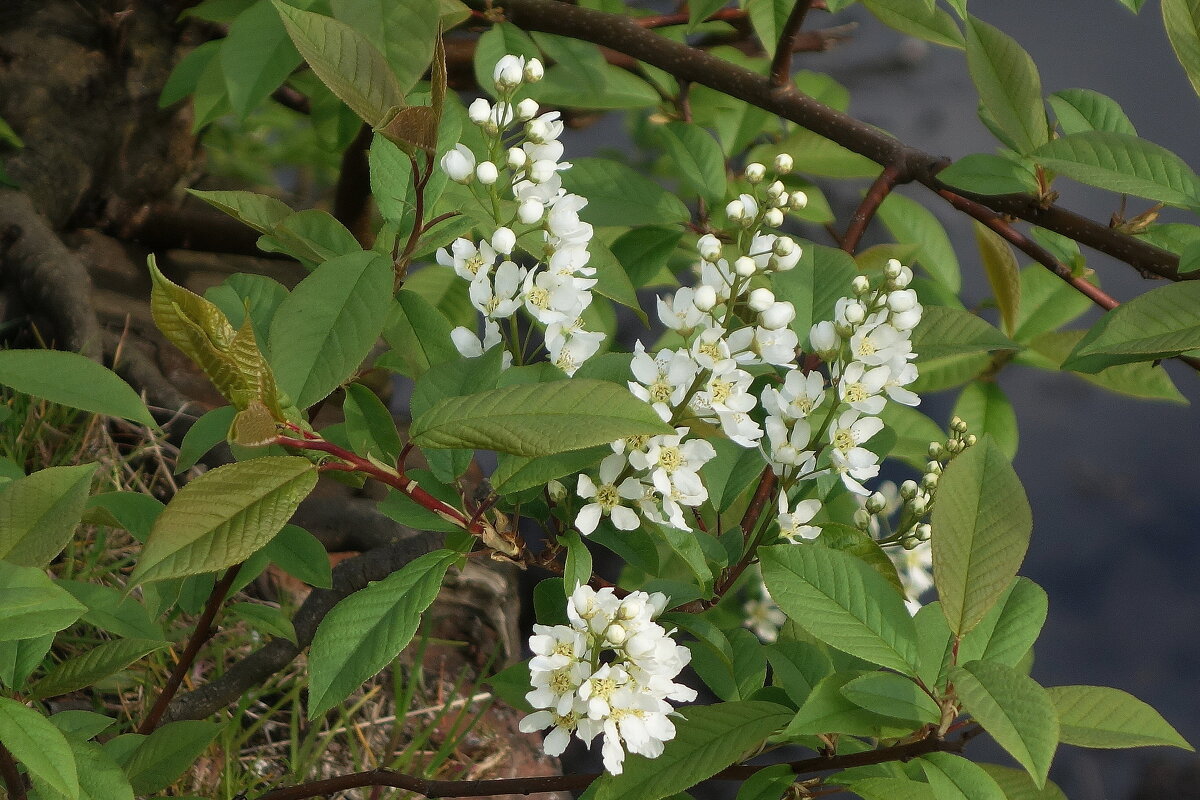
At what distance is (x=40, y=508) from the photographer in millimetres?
829

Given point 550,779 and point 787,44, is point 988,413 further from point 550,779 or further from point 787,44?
point 550,779

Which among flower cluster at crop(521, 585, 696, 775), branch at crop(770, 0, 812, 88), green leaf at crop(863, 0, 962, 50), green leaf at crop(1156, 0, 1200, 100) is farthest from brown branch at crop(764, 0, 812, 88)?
flower cluster at crop(521, 585, 696, 775)

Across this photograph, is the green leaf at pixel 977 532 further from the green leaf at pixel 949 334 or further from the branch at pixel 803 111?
the branch at pixel 803 111

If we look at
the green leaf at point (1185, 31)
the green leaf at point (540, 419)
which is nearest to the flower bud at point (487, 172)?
the green leaf at point (540, 419)

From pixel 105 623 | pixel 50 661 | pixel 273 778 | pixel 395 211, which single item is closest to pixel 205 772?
pixel 273 778

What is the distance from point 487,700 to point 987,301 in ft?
3.55

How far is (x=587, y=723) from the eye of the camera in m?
0.74

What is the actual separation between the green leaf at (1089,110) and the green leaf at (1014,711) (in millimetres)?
797

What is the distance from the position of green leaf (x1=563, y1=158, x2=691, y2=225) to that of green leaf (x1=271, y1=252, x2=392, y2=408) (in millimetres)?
567

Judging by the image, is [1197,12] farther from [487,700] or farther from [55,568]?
[55,568]

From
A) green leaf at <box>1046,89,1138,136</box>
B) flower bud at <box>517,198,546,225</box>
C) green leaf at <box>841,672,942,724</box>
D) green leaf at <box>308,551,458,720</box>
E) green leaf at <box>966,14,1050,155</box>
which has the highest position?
green leaf at <box>966,14,1050,155</box>

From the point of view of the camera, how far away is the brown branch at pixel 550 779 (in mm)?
769

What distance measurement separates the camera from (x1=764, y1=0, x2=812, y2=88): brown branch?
48.2 inches

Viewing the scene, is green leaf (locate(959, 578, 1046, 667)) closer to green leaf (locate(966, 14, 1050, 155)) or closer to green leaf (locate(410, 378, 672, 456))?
green leaf (locate(410, 378, 672, 456))
